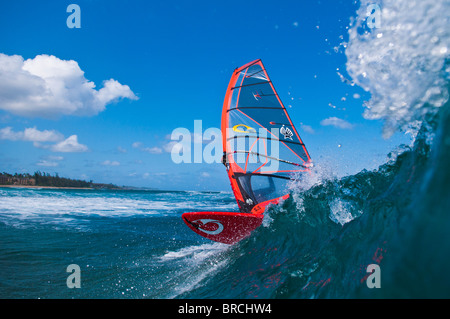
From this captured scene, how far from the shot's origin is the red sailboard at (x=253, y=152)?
17.0ft

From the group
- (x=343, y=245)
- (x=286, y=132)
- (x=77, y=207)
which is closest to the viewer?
(x=343, y=245)

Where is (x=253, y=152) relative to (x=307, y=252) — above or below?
above

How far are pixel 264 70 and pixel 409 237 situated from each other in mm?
6341

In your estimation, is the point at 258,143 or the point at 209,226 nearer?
the point at 209,226

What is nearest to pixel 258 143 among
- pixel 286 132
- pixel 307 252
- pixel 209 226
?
pixel 286 132

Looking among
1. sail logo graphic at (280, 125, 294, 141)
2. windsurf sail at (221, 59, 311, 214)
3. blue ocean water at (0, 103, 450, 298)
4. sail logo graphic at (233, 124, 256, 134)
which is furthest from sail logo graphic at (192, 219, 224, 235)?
sail logo graphic at (280, 125, 294, 141)

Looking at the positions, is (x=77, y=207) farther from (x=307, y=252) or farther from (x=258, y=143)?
(x=307, y=252)

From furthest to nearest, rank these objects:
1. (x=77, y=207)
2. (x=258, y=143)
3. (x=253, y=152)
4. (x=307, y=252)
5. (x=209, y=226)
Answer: (x=77, y=207) < (x=258, y=143) < (x=253, y=152) < (x=209, y=226) < (x=307, y=252)

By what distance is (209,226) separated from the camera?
507 cm

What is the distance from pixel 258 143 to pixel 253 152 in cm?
30

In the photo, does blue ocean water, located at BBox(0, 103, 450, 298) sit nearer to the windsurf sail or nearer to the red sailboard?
the red sailboard

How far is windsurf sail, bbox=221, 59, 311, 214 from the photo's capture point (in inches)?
228

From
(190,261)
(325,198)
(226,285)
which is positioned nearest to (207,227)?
(190,261)

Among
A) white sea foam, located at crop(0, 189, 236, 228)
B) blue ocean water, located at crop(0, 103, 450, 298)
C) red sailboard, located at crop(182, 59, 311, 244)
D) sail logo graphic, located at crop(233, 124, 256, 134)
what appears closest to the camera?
blue ocean water, located at crop(0, 103, 450, 298)
